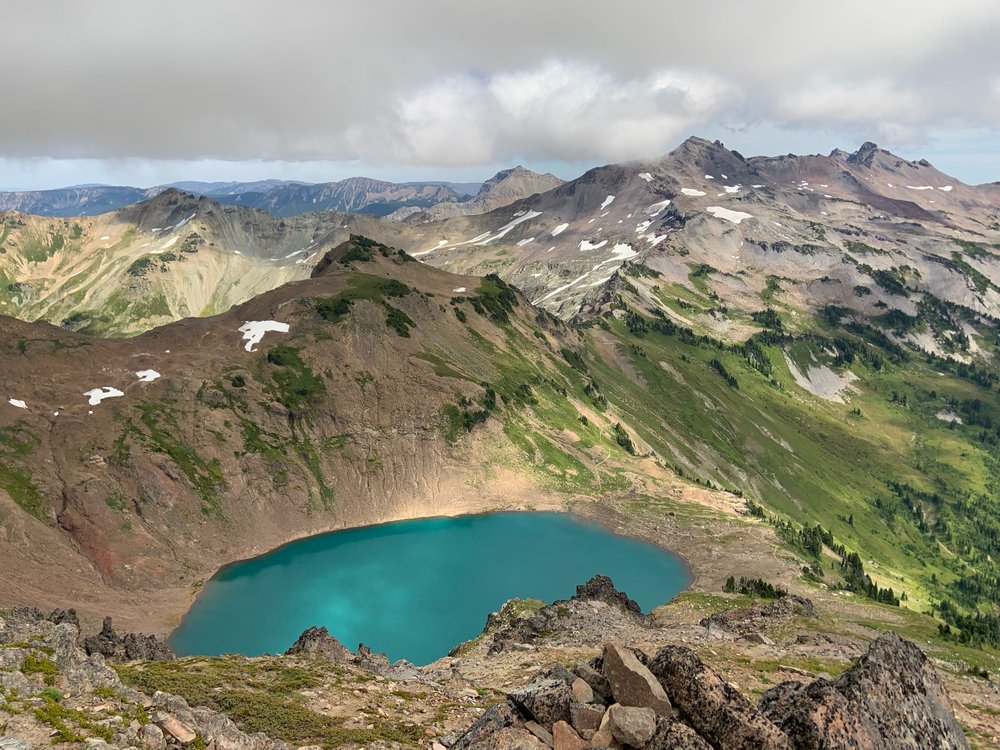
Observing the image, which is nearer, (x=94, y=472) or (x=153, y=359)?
(x=94, y=472)

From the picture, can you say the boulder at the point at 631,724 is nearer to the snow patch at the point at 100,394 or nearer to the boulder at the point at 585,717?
the boulder at the point at 585,717

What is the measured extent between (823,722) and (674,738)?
4.78 m

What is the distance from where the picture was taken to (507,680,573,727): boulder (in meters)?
18.6

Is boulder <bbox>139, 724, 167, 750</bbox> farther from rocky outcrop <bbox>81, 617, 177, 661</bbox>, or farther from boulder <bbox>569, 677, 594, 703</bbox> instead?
rocky outcrop <bbox>81, 617, 177, 661</bbox>

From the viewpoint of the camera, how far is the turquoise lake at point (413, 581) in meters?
77.5

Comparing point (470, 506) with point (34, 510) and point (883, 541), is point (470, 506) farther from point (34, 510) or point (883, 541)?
point (883, 541)

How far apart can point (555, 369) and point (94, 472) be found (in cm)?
11296

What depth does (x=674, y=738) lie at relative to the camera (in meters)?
16.2

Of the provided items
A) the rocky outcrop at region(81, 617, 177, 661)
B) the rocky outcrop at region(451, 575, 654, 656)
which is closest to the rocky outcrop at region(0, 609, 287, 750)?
the rocky outcrop at region(451, 575, 654, 656)

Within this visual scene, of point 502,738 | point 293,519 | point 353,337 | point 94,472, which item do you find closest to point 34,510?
point 94,472

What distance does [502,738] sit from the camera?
18.2 meters

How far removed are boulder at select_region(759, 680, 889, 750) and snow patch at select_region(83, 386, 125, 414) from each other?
117m

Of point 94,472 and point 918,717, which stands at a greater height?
point 918,717

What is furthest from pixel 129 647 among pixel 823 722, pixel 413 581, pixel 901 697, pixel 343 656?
pixel 901 697
